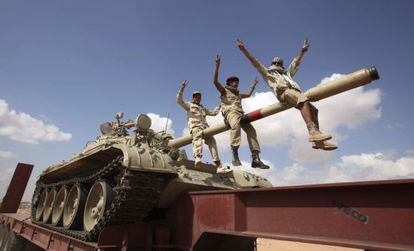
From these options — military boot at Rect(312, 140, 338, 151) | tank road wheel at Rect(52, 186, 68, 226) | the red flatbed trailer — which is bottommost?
the red flatbed trailer

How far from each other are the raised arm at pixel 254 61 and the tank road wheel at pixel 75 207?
4342mm

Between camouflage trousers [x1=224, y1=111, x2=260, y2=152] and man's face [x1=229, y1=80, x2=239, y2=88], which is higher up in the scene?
man's face [x1=229, y1=80, x2=239, y2=88]

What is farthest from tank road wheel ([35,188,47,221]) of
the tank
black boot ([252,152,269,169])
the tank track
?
black boot ([252,152,269,169])

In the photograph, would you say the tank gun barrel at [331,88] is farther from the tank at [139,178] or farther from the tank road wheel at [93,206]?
the tank road wheel at [93,206]

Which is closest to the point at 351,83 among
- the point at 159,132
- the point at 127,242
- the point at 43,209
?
the point at 127,242

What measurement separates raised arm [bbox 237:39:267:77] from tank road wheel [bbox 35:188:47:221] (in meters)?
7.75

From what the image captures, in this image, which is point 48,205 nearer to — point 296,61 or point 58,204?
point 58,204

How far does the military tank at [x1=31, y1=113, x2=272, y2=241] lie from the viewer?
4.75m

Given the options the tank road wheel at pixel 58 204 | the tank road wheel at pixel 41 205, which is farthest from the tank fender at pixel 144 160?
the tank road wheel at pixel 41 205

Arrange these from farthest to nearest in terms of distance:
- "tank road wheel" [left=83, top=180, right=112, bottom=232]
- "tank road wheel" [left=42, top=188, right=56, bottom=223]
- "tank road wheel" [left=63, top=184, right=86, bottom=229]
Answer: "tank road wheel" [left=42, top=188, right=56, bottom=223] < "tank road wheel" [left=63, top=184, right=86, bottom=229] < "tank road wheel" [left=83, top=180, right=112, bottom=232]

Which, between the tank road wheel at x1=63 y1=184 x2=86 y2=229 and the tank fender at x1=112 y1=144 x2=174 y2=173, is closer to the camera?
the tank fender at x1=112 y1=144 x2=174 y2=173

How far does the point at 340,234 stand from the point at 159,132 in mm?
5202

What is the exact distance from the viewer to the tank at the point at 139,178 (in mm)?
4625

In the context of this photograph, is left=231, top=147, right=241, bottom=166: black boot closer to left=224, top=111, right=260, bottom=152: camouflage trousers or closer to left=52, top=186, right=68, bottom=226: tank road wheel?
left=224, top=111, right=260, bottom=152: camouflage trousers
